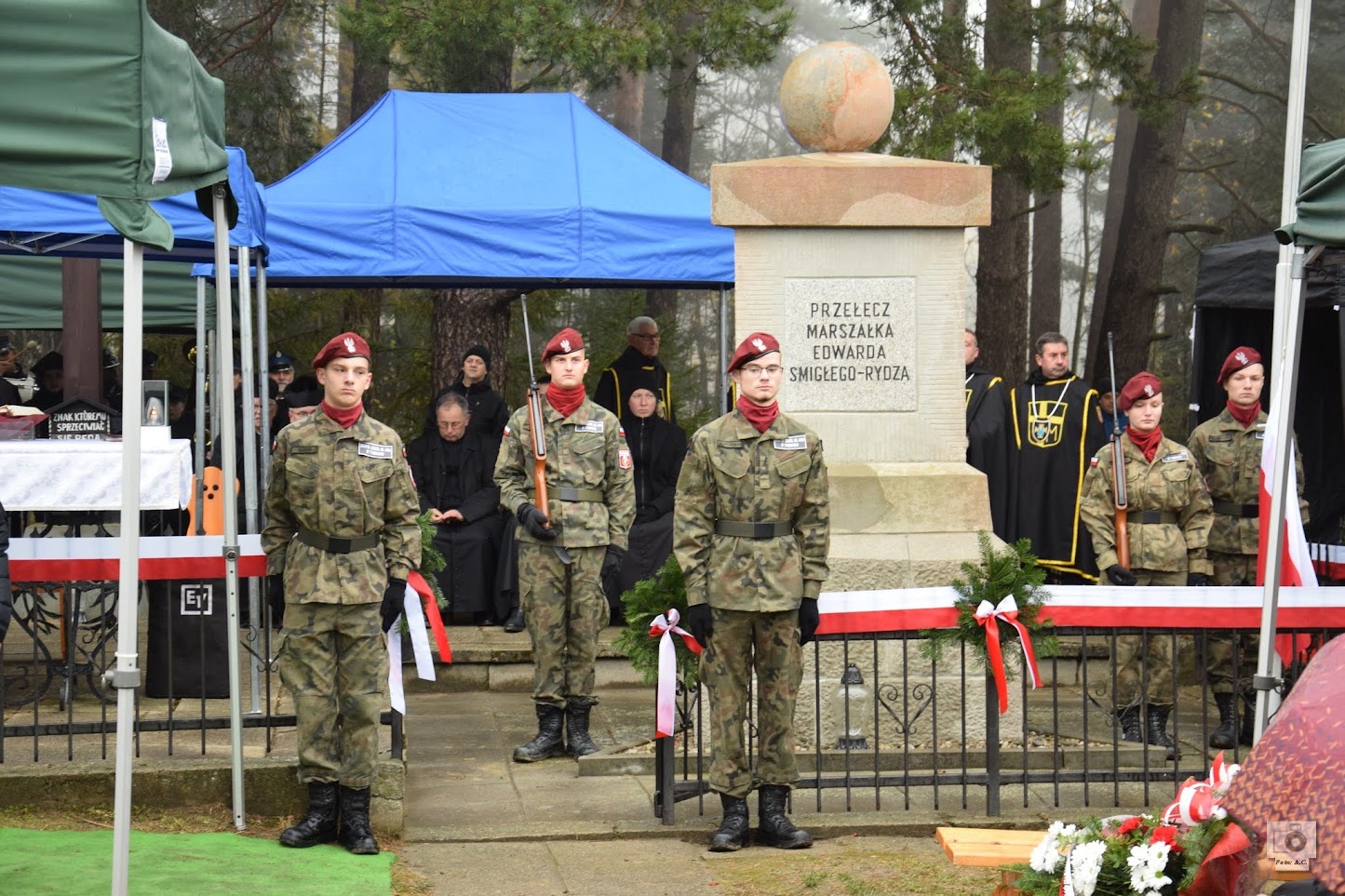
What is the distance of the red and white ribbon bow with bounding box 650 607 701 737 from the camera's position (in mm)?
7125

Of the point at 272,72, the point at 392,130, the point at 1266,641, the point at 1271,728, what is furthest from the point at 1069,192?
the point at 1271,728

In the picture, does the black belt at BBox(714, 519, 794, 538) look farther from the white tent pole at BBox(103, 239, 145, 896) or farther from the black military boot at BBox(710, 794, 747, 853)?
the white tent pole at BBox(103, 239, 145, 896)

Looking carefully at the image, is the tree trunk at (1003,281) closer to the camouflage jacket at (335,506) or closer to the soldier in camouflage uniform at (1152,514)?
the soldier in camouflage uniform at (1152,514)

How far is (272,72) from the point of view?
69.8ft

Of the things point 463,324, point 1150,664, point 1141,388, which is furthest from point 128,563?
point 463,324

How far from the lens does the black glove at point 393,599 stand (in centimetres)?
682

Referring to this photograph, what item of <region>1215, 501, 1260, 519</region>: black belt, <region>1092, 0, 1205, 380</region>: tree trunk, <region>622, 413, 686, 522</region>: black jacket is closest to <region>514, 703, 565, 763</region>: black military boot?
<region>622, 413, 686, 522</region>: black jacket

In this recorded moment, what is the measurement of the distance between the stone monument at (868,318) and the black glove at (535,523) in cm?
135

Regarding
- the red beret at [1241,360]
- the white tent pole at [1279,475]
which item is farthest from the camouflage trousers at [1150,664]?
the white tent pole at [1279,475]

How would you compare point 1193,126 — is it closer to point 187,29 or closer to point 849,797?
point 187,29

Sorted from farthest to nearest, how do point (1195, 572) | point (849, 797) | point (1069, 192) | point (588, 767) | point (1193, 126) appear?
point (1069, 192), point (1193, 126), point (1195, 572), point (588, 767), point (849, 797)

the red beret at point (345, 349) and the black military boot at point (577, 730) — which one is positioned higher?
the red beret at point (345, 349)

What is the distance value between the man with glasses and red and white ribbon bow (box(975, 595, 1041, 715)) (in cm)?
555

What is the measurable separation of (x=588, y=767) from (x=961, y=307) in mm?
2929
